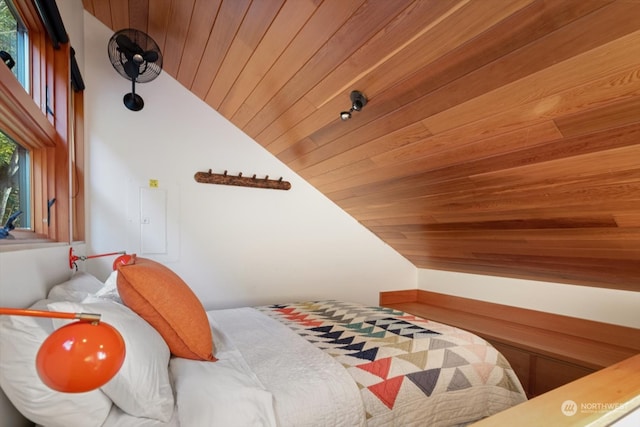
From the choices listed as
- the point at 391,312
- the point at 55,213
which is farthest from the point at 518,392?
the point at 55,213

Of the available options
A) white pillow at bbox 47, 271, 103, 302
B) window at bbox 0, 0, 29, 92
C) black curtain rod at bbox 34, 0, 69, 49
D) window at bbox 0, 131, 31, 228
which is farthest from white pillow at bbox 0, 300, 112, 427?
black curtain rod at bbox 34, 0, 69, 49

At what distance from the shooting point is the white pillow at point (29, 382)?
2.19 ft

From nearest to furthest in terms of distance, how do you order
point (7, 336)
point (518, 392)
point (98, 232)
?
point (7, 336), point (518, 392), point (98, 232)

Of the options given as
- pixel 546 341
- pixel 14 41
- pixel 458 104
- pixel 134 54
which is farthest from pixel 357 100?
pixel 546 341

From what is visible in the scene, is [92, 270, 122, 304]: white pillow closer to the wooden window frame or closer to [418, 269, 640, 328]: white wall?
the wooden window frame

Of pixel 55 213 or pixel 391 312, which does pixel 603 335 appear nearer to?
pixel 391 312

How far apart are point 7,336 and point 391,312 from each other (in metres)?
1.88

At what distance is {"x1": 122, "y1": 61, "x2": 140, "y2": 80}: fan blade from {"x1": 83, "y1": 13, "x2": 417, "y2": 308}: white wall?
311 millimetres

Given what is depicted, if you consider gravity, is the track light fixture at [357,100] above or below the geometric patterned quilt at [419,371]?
above

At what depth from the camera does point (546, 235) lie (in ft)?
6.37

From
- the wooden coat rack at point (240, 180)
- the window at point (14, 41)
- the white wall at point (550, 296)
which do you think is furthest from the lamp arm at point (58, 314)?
the white wall at point (550, 296)

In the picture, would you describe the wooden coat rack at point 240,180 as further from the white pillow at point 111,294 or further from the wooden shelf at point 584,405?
the wooden shelf at point 584,405

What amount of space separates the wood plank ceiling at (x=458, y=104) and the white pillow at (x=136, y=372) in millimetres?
1387

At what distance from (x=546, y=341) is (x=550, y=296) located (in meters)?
0.38
